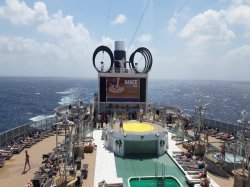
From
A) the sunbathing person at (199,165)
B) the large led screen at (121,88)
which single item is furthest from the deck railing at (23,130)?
the sunbathing person at (199,165)

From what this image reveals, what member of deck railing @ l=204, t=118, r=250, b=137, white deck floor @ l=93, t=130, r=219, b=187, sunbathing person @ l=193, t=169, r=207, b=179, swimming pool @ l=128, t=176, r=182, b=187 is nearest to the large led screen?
white deck floor @ l=93, t=130, r=219, b=187

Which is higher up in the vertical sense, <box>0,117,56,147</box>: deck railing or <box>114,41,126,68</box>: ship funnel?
<box>114,41,126,68</box>: ship funnel

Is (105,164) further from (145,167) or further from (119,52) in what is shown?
(119,52)

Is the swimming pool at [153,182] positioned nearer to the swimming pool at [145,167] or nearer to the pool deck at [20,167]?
the swimming pool at [145,167]

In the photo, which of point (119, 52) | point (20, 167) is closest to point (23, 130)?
point (20, 167)

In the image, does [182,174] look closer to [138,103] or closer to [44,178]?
[44,178]

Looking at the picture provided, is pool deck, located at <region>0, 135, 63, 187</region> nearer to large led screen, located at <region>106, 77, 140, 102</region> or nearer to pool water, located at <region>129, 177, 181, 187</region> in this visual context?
pool water, located at <region>129, 177, 181, 187</region>
